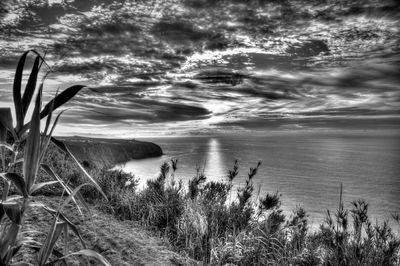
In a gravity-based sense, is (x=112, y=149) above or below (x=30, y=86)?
below

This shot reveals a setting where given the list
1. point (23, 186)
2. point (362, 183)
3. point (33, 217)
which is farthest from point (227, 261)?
point (362, 183)

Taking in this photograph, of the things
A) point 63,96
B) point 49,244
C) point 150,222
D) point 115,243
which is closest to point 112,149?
point 150,222

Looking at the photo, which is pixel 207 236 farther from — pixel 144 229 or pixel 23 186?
pixel 23 186

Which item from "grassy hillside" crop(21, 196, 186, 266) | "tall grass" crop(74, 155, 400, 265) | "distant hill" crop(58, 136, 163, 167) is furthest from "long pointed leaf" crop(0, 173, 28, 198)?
"distant hill" crop(58, 136, 163, 167)

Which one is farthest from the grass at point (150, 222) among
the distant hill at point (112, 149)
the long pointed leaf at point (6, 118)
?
the distant hill at point (112, 149)

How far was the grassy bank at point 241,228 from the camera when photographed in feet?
11.2

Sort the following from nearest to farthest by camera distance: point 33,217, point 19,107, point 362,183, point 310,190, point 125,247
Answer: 1. point 19,107
2. point 125,247
3. point 33,217
4. point 310,190
5. point 362,183

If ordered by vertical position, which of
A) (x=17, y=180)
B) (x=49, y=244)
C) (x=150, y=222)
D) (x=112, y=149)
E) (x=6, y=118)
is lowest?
(x=112, y=149)

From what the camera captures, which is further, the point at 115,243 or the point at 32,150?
the point at 115,243

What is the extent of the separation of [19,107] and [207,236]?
4.03m

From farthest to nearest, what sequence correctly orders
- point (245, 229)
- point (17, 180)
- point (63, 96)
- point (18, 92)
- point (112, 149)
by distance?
point (112, 149), point (245, 229), point (63, 96), point (18, 92), point (17, 180)

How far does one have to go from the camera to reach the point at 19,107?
1.03m

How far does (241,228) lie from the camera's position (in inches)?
189

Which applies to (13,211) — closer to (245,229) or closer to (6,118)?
(6,118)
